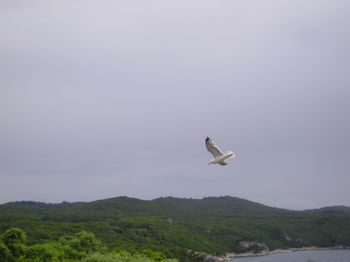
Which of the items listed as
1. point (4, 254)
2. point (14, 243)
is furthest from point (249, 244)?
point (4, 254)

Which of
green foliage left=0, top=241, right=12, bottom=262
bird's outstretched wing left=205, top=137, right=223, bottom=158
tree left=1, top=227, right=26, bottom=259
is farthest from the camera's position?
tree left=1, top=227, right=26, bottom=259

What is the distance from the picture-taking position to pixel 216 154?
20484 mm

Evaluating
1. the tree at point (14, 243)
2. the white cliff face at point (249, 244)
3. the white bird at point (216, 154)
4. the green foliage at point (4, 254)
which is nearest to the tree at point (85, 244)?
the tree at point (14, 243)

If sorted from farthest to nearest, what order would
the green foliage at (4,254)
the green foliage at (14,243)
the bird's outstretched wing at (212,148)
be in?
the green foliage at (14,243) → the green foliage at (4,254) → the bird's outstretched wing at (212,148)

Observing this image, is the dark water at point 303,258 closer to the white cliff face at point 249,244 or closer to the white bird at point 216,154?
the white cliff face at point 249,244

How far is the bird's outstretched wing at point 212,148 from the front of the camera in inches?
788

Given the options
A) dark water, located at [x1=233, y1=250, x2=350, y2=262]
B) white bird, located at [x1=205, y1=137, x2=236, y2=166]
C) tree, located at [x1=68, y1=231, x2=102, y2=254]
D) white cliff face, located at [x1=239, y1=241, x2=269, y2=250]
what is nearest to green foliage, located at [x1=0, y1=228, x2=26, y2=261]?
tree, located at [x1=68, y1=231, x2=102, y2=254]

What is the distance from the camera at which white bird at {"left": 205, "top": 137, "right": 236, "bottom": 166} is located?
20.0 metres

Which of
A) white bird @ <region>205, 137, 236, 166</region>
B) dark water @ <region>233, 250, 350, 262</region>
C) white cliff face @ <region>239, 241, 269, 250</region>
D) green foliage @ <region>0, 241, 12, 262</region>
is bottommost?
dark water @ <region>233, 250, 350, 262</region>

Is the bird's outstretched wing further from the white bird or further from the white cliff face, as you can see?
the white cliff face

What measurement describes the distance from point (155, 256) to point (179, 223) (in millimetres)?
113898

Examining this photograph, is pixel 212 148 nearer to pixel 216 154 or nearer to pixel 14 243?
pixel 216 154

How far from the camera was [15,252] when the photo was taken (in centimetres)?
4738

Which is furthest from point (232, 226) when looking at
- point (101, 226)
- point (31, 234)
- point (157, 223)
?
point (31, 234)
